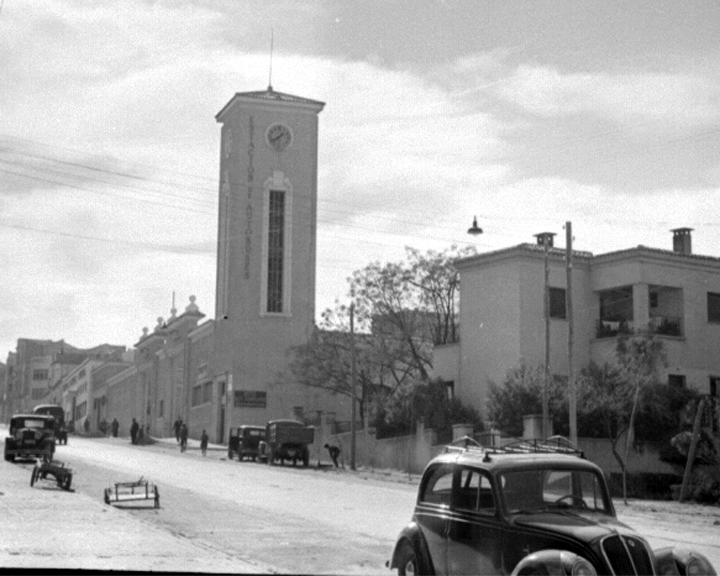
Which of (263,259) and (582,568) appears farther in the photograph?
→ (263,259)

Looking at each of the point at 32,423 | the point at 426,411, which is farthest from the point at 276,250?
the point at 426,411

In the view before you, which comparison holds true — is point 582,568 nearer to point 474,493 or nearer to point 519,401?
point 474,493

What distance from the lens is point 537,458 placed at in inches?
367

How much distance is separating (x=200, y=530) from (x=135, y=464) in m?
21.3

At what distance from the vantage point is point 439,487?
10.0m

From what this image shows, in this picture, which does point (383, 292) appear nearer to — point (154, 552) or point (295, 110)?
point (295, 110)

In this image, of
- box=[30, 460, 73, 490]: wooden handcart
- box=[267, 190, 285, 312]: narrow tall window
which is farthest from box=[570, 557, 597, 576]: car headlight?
box=[267, 190, 285, 312]: narrow tall window

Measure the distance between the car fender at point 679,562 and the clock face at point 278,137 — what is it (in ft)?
144

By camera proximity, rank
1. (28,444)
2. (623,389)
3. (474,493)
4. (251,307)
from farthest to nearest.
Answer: (251,307)
(28,444)
(623,389)
(474,493)

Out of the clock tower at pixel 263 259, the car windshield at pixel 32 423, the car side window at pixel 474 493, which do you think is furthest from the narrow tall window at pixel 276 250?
the car side window at pixel 474 493

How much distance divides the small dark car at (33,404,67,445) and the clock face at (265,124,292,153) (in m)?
16.8

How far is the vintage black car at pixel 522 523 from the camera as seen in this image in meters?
8.38

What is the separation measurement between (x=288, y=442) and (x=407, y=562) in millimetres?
36981

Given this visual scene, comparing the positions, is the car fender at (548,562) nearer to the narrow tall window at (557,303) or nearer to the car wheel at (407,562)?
the car wheel at (407,562)
